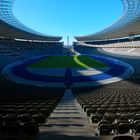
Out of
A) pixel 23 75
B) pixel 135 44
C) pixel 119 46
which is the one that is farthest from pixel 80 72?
pixel 119 46

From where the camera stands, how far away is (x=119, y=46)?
102 meters

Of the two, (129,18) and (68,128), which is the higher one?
(129,18)

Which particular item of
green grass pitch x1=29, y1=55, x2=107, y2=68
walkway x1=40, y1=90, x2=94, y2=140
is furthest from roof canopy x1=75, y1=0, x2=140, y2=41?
walkway x1=40, y1=90, x2=94, y2=140

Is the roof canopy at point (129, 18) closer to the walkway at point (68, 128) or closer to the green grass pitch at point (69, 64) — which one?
the green grass pitch at point (69, 64)

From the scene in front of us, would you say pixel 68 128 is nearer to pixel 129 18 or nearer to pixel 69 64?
pixel 69 64

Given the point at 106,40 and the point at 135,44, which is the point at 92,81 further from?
the point at 106,40

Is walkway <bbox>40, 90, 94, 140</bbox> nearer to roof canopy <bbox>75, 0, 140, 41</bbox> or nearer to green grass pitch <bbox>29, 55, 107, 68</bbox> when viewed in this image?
roof canopy <bbox>75, 0, 140, 41</bbox>

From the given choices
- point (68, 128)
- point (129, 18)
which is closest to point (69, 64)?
point (129, 18)

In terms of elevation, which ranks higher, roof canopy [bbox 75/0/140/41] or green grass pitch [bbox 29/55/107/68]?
roof canopy [bbox 75/0/140/41]

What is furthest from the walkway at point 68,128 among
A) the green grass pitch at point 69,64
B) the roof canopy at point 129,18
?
the green grass pitch at point 69,64

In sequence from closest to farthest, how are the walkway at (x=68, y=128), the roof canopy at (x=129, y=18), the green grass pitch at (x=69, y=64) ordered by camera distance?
the walkway at (x=68, y=128) → the roof canopy at (x=129, y=18) → the green grass pitch at (x=69, y=64)

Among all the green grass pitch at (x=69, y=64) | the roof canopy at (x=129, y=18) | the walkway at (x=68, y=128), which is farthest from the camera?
the green grass pitch at (x=69, y=64)

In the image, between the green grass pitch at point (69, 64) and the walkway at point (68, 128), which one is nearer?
the walkway at point (68, 128)

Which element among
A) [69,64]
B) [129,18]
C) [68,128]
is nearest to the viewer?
[68,128]
